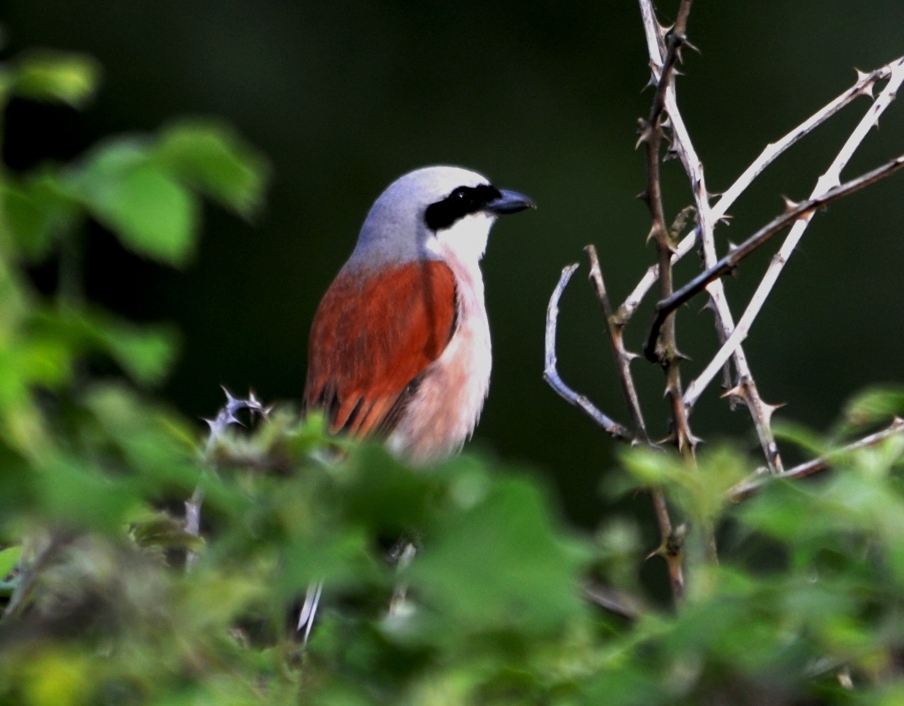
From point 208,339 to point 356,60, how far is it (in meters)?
2.71

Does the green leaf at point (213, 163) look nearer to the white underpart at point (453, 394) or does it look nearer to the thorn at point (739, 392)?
the thorn at point (739, 392)

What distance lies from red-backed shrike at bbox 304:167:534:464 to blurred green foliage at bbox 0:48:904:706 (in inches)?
117

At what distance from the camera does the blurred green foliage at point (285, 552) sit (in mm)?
791

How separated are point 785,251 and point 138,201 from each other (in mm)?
1681

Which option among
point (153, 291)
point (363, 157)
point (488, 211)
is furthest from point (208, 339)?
point (488, 211)

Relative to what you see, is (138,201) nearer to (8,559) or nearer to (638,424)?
Result: (8,559)

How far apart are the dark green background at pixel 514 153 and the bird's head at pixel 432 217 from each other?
14.7 ft

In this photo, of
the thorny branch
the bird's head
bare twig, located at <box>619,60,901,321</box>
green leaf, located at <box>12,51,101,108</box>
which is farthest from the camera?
the bird's head

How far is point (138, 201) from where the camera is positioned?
871 mm

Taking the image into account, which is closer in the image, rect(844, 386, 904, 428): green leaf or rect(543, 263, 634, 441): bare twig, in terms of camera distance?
rect(844, 386, 904, 428): green leaf

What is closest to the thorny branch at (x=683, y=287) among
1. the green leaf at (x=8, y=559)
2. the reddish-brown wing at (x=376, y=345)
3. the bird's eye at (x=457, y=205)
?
the green leaf at (x=8, y=559)

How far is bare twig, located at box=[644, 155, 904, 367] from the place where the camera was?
1627mm

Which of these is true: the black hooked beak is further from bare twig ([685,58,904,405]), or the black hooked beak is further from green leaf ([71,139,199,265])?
green leaf ([71,139,199,265])

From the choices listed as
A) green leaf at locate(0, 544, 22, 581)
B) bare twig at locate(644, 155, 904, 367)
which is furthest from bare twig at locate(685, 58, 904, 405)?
green leaf at locate(0, 544, 22, 581)
